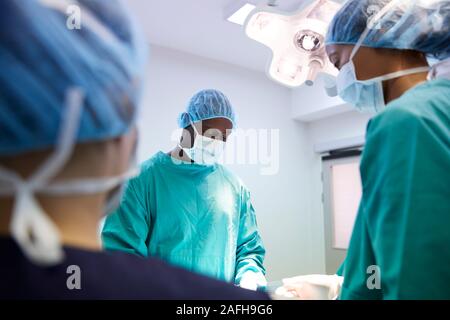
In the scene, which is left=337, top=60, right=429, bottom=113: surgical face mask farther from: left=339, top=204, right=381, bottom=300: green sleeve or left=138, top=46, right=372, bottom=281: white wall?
left=138, top=46, right=372, bottom=281: white wall

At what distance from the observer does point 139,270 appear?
0.45 m

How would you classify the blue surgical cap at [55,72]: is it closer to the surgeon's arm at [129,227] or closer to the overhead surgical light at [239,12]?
the surgeon's arm at [129,227]

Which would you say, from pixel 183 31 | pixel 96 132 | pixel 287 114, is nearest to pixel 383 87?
pixel 96 132

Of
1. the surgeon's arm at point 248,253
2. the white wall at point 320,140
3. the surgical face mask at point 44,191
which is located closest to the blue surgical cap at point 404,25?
the surgical face mask at point 44,191

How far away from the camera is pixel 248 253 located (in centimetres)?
152

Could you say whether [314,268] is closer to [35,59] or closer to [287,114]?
[287,114]

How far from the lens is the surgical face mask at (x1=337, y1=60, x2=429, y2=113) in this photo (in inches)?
35.3

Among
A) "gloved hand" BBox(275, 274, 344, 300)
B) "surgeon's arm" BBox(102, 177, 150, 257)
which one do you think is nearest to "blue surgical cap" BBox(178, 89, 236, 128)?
"surgeon's arm" BBox(102, 177, 150, 257)

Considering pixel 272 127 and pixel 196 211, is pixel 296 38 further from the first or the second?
pixel 272 127

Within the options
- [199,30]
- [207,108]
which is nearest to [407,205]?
[207,108]

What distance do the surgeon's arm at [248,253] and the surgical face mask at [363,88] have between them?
77cm

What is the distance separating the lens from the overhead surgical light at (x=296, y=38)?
1.20 meters

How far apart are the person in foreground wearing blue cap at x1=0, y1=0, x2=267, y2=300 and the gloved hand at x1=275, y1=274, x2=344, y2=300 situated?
0.64m
